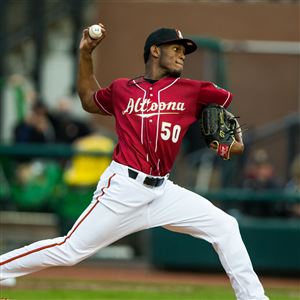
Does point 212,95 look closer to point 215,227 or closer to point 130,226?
point 215,227

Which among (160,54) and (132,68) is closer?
(160,54)

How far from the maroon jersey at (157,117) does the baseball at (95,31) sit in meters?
0.41

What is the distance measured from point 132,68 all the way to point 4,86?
2005 mm

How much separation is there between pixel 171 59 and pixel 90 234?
1236 millimetres

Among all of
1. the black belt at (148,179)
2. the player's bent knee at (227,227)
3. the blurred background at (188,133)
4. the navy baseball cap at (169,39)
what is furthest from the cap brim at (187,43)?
the blurred background at (188,133)

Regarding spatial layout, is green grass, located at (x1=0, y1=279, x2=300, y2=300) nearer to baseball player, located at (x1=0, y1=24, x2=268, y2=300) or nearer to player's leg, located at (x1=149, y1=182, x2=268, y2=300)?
baseball player, located at (x1=0, y1=24, x2=268, y2=300)

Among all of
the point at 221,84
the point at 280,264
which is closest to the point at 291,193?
the point at 280,264

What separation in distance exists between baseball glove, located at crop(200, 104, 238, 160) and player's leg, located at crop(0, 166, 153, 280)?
1.80ft

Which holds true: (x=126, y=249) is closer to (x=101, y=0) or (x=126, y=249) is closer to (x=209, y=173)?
(x=209, y=173)

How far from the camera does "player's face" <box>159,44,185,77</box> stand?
667cm

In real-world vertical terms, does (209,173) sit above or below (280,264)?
above

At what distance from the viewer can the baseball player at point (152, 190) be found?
→ 6453 millimetres

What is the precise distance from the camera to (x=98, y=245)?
6480mm

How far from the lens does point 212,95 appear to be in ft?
21.8
